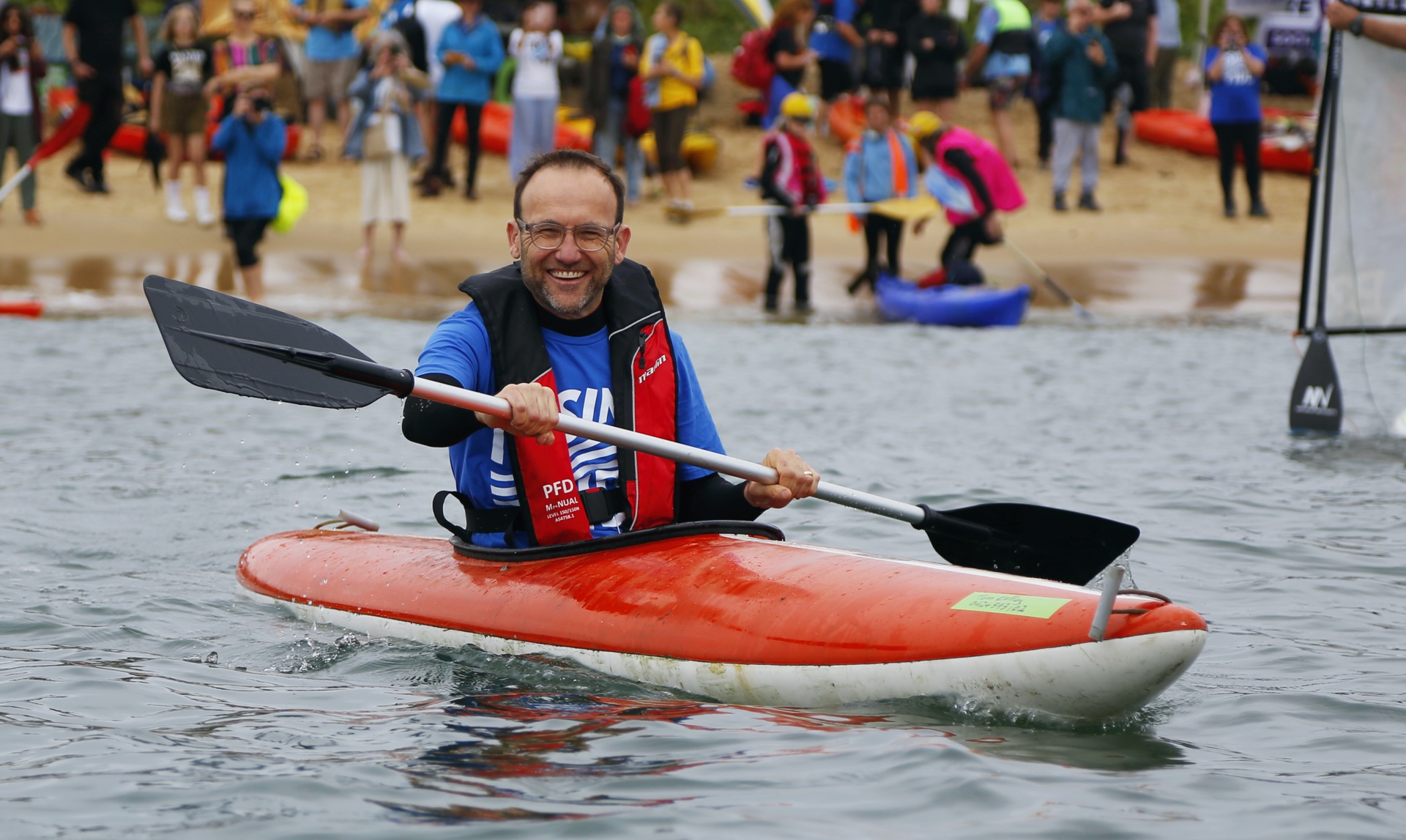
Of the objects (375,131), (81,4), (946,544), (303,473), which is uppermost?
(81,4)

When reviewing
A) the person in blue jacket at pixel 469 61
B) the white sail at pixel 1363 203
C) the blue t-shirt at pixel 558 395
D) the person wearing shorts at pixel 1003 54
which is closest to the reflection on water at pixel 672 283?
the person in blue jacket at pixel 469 61

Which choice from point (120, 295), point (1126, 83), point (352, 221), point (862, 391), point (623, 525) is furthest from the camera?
point (1126, 83)

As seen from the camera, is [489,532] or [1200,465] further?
[1200,465]

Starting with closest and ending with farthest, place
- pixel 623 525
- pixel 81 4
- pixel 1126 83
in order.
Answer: pixel 623 525 < pixel 81 4 < pixel 1126 83

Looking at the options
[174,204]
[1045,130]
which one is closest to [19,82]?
[174,204]

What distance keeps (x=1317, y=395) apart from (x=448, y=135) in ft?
29.4

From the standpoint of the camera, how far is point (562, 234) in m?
4.04

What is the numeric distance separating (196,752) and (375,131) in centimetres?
981

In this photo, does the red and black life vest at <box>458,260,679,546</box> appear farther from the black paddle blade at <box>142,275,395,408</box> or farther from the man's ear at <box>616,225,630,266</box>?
the black paddle blade at <box>142,275,395,408</box>

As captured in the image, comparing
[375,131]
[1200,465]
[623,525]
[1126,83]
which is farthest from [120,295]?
[1126,83]

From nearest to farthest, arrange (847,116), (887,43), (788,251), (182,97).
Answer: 1. (182,97)
2. (788,251)
3. (887,43)
4. (847,116)

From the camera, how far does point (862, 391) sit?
9.83 m

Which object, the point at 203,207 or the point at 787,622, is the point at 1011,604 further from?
the point at 203,207

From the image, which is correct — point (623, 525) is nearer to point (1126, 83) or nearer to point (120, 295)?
point (120, 295)
